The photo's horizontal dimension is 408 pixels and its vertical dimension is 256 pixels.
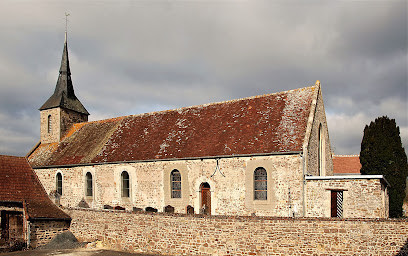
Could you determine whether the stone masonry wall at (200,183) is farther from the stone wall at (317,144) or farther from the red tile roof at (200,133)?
the stone wall at (317,144)

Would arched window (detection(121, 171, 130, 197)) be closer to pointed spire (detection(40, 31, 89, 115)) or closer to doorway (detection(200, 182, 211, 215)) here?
doorway (detection(200, 182, 211, 215))

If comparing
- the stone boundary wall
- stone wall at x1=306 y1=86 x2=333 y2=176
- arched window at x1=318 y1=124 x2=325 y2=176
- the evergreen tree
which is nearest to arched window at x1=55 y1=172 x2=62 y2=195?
the stone boundary wall

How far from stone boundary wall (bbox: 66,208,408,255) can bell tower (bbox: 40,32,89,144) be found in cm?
1766

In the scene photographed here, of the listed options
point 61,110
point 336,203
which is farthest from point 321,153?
point 61,110

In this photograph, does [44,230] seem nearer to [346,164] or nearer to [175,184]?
[175,184]

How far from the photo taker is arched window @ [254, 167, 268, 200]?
736 inches

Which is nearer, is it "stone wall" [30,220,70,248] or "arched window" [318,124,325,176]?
"stone wall" [30,220,70,248]

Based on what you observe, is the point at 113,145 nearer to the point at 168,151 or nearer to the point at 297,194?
the point at 168,151

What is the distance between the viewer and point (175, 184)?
70.8 ft

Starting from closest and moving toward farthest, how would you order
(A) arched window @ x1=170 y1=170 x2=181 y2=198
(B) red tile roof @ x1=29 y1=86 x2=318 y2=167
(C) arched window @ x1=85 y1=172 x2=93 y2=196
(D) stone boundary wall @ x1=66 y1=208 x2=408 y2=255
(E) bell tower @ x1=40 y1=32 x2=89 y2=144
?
(D) stone boundary wall @ x1=66 y1=208 x2=408 y2=255
(B) red tile roof @ x1=29 y1=86 x2=318 y2=167
(A) arched window @ x1=170 y1=170 x2=181 y2=198
(C) arched window @ x1=85 y1=172 x2=93 y2=196
(E) bell tower @ x1=40 y1=32 x2=89 y2=144

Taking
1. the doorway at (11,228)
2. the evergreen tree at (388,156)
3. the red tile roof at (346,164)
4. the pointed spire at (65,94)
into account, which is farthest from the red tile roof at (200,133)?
the red tile roof at (346,164)

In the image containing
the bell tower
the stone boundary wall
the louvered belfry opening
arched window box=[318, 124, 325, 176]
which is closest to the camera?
the stone boundary wall

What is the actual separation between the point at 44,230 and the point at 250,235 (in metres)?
12.5

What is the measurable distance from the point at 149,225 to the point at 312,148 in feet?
33.3
